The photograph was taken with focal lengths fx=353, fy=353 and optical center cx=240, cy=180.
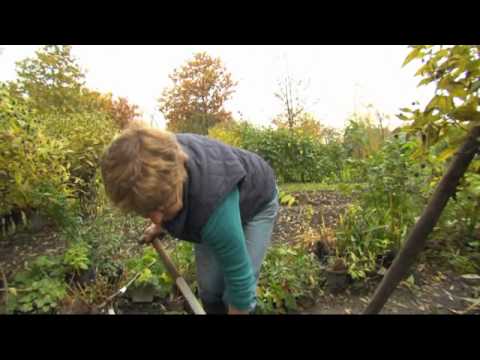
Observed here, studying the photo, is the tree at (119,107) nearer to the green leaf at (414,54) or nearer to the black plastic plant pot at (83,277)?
the black plastic plant pot at (83,277)

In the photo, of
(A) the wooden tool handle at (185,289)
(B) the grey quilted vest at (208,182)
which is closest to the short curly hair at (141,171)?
(B) the grey quilted vest at (208,182)

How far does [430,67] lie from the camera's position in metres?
1.01

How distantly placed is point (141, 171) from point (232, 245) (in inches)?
20.0

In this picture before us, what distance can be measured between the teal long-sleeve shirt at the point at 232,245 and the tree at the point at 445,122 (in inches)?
25.4

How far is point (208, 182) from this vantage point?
1.54 m

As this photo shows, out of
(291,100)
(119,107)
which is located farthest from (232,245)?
(119,107)

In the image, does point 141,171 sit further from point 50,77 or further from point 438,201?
point 50,77

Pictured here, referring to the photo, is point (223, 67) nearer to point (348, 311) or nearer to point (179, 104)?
point (179, 104)

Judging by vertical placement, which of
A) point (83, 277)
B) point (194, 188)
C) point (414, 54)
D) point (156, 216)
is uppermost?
point (414, 54)

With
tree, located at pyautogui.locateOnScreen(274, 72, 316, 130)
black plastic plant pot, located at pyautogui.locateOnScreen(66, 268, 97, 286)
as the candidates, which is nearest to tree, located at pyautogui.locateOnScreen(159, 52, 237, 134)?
tree, located at pyautogui.locateOnScreen(274, 72, 316, 130)
